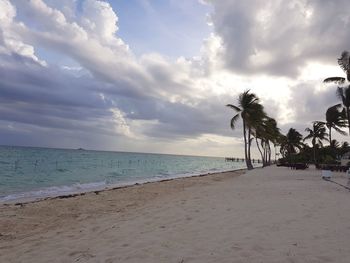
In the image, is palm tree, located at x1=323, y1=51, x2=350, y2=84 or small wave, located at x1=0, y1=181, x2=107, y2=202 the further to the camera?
palm tree, located at x1=323, y1=51, x2=350, y2=84

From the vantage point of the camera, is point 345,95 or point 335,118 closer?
point 345,95

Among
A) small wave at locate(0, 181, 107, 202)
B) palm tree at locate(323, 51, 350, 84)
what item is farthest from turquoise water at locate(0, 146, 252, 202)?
palm tree at locate(323, 51, 350, 84)

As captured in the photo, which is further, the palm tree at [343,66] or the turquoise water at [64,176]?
the palm tree at [343,66]

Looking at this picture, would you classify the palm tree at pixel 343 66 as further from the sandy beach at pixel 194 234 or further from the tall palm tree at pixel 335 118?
the sandy beach at pixel 194 234

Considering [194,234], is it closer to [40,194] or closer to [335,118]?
[40,194]

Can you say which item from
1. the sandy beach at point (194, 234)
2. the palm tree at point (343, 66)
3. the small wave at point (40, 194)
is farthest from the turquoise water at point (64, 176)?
the palm tree at point (343, 66)

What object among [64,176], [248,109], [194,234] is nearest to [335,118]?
[248,109]

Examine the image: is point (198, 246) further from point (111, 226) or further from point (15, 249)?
point (15, 249)

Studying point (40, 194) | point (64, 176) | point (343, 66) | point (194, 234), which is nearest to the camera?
point (194, 234)

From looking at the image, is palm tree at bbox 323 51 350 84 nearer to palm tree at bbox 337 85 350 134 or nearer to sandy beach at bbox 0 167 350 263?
palm tree at bbox 337 85 350 134

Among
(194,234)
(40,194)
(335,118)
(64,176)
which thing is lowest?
(40,194)

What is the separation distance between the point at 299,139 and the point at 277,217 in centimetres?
6250

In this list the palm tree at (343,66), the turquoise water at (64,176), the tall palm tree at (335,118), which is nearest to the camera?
the turquoise water at (64,176)

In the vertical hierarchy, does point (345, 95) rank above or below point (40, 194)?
above
